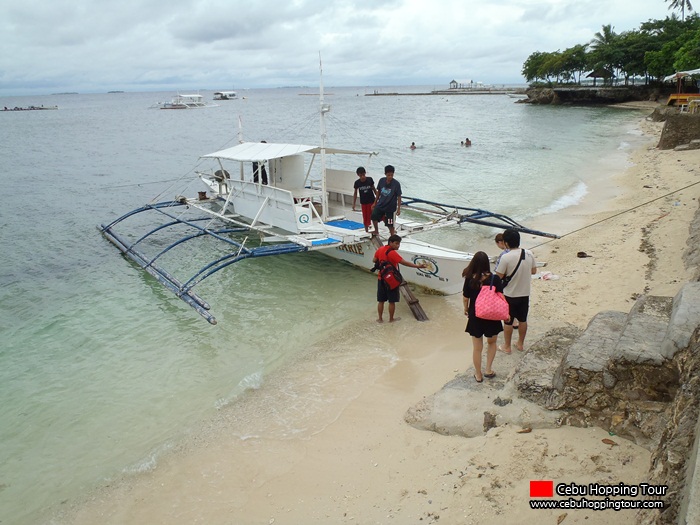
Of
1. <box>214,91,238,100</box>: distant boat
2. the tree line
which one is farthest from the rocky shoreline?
<box>214,91,238,100</box>: distant boat

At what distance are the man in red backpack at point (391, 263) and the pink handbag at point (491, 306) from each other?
2.83 m

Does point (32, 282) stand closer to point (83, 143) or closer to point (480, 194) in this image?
point (480, 194)

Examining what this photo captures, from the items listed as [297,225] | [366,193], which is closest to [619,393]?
[366,193]

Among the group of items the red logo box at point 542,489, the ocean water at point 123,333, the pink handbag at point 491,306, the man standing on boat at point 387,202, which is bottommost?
the ocean water at point 123,333

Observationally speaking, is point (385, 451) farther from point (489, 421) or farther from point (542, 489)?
point (542, 489)

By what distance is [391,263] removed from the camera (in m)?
9.02

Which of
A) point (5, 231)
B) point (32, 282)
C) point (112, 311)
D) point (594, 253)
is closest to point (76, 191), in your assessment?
point (5, 231)

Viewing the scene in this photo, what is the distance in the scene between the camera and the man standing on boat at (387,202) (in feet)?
36.8

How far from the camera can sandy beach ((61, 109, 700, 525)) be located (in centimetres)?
446

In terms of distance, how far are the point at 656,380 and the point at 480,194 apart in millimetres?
19964

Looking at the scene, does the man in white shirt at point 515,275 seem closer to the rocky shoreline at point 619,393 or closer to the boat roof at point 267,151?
the rocky shoreline at point 619,393

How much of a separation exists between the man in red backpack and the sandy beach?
324 mm

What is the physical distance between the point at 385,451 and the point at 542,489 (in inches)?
77.8

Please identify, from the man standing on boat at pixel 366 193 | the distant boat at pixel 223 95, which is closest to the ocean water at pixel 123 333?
the man standing on boat at pixel 366 193
